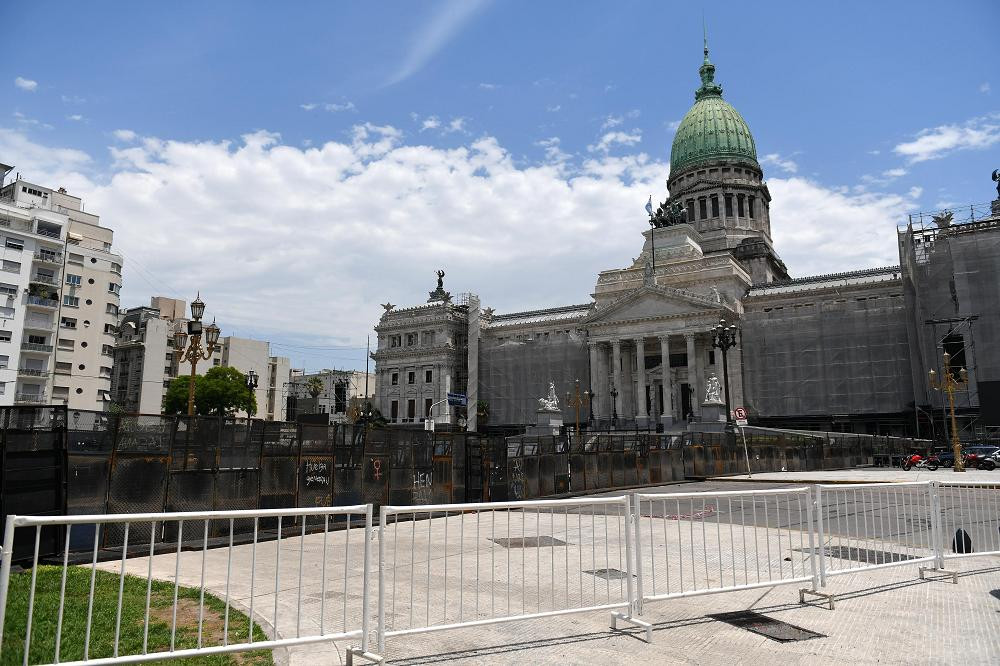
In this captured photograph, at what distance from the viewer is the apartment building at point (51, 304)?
5366cm

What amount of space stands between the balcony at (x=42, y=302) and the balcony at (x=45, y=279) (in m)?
1.55

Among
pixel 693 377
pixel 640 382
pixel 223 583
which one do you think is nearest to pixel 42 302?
pixel 640 382

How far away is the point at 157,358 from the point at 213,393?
45.2 feet

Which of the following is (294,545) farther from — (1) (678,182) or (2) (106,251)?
(1) (678,182)

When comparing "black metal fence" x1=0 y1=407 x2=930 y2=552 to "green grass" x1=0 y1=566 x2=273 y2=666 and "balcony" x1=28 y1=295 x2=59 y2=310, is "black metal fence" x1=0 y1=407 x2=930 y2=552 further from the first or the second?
"balcony" x1=28 y1=295 x2=59 y2=310

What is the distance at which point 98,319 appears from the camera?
6181cm

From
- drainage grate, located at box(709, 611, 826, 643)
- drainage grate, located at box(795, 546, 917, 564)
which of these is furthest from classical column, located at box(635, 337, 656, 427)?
drainage grate, located at box(709, 611, 826, 643)

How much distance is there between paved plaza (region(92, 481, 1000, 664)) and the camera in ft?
17.9

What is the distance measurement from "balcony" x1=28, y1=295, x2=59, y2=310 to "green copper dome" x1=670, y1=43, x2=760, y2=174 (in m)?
70.8

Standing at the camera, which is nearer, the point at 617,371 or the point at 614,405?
the point at 614,405

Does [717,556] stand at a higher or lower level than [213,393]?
lower

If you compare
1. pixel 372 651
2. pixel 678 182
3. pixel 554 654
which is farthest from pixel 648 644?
pixel 678 182

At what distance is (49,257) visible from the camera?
57438mm

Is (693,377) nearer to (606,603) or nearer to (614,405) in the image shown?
(614,405)
